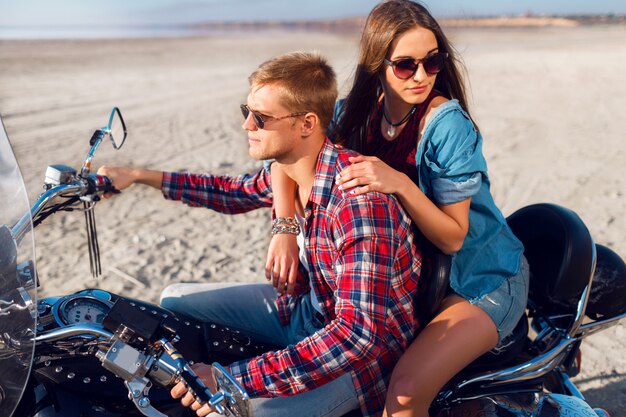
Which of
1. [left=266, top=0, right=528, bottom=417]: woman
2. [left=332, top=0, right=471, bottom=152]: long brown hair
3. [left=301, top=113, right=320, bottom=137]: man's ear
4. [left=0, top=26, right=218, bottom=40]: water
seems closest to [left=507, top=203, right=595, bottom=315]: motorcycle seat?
[left=266, top=0, right=528, bottom=417]: woman

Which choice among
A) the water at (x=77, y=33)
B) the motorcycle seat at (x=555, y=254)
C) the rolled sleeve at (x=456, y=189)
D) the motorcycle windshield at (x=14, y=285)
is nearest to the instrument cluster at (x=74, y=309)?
the motorcycle windshield at (x=14, y=285)

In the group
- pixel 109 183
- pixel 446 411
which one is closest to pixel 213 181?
pixel 109 183

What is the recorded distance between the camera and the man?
1692mm

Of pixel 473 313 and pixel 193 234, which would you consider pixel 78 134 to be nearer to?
pixel 193 234

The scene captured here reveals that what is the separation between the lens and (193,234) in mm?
5395

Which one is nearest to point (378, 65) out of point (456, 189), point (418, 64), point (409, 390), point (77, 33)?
point (418, 64)

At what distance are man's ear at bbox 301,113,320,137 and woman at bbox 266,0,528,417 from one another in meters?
0.21

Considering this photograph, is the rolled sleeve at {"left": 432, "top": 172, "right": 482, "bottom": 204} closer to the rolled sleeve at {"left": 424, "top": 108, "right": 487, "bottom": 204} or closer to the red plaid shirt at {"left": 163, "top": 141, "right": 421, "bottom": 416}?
the rolled sleeve at {"left": 424, "top": 108, "right": 487, "bottom": 204}

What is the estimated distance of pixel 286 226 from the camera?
2182 millimetres

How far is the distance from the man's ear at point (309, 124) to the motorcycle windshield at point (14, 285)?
86 cm

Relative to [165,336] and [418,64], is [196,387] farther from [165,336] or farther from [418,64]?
[418,64]

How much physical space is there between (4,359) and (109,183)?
0.98 meters

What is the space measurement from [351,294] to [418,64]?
101 centimetres

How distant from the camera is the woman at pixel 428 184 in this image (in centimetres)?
188
